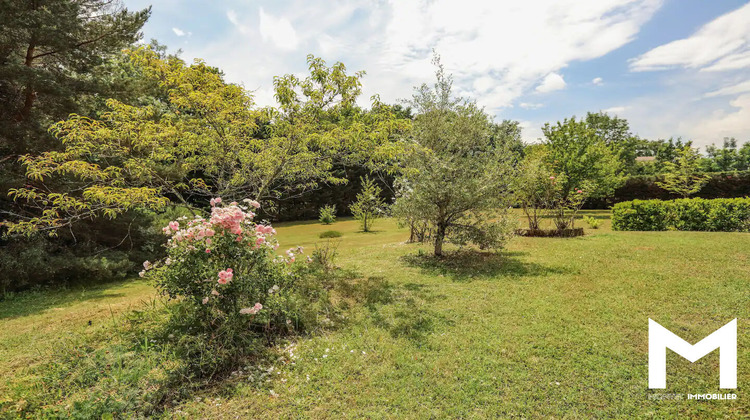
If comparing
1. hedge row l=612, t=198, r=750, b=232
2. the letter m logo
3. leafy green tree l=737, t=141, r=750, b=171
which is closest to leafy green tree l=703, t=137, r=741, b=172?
leafy green tree l=737, t=141, r=750, b=171

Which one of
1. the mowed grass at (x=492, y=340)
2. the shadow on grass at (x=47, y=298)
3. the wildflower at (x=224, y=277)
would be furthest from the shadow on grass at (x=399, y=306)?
the shadow on grass at (x=47, y=298)

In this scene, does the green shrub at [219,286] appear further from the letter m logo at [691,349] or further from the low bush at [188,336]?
the letter m logo at [691,349]

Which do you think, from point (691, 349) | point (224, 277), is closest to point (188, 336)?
point (224, 277)

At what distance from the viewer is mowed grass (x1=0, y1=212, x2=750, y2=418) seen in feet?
10.7

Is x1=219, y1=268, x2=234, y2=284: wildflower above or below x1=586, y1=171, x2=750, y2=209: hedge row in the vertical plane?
below

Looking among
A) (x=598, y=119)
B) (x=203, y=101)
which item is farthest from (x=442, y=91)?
(x=598, y=119)

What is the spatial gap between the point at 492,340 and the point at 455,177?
15.7ft

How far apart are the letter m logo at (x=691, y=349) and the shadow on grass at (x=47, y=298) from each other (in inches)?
388

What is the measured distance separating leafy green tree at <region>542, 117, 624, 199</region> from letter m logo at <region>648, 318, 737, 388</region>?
1264cm

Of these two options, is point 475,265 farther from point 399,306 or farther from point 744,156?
point 744,156

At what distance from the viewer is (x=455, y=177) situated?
8469mm

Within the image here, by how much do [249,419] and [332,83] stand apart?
5.32m

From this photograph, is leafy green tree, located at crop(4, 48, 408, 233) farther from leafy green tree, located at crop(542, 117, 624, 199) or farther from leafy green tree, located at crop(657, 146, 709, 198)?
leafy green tree, located at crop(657, 146, 709, 198)

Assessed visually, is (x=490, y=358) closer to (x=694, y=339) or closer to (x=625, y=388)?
(x=625, y=388)
